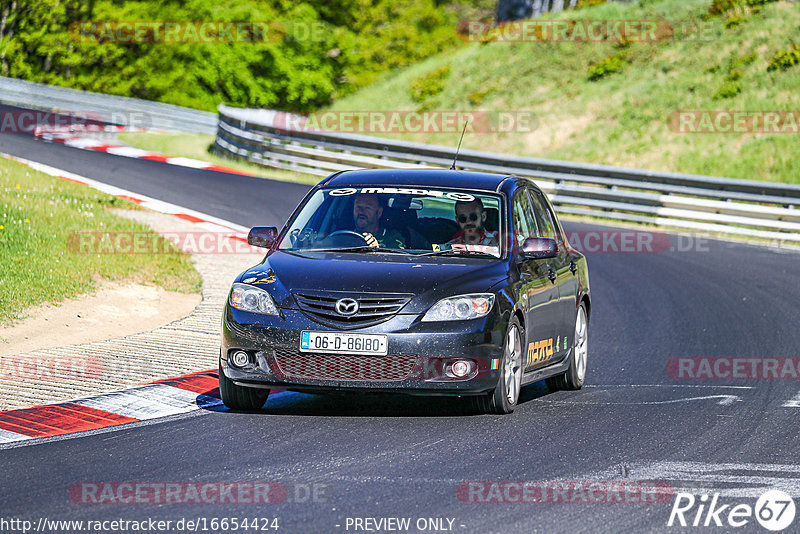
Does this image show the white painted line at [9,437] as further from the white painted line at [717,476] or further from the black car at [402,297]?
the white painted line at [717,476]

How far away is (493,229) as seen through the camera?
9.01 meters

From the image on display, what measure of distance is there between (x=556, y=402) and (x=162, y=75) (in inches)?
2170

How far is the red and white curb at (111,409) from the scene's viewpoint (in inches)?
299

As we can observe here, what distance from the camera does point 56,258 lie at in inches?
545

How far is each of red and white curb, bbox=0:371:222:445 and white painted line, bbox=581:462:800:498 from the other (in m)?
3.09

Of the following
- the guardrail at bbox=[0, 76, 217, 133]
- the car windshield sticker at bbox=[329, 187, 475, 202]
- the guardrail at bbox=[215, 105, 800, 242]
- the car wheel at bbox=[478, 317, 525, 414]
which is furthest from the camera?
the guardrail at bbox=[0, 76, 217, 133]

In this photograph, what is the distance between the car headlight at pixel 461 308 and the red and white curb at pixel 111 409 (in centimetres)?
178

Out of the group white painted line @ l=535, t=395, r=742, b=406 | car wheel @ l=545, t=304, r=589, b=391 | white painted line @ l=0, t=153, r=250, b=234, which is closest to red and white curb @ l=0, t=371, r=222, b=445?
white painted line @ l=535, t=395, r=742, b=406

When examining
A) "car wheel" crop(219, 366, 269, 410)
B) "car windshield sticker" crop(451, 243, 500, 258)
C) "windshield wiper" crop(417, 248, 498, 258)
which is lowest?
"car wheel" crop(219, 366, 269, 410)

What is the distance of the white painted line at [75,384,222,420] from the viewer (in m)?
8.27

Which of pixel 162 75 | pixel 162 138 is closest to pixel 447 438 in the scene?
pixel 162 138

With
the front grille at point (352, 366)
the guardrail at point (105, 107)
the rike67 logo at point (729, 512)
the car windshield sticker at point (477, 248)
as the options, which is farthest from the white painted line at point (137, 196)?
the guardrail at point (105, 107)

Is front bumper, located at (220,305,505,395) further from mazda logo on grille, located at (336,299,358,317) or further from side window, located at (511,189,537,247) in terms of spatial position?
side window, located at (511,189,537,247)

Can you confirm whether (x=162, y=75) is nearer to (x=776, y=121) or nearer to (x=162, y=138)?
(x=162, y=138)
